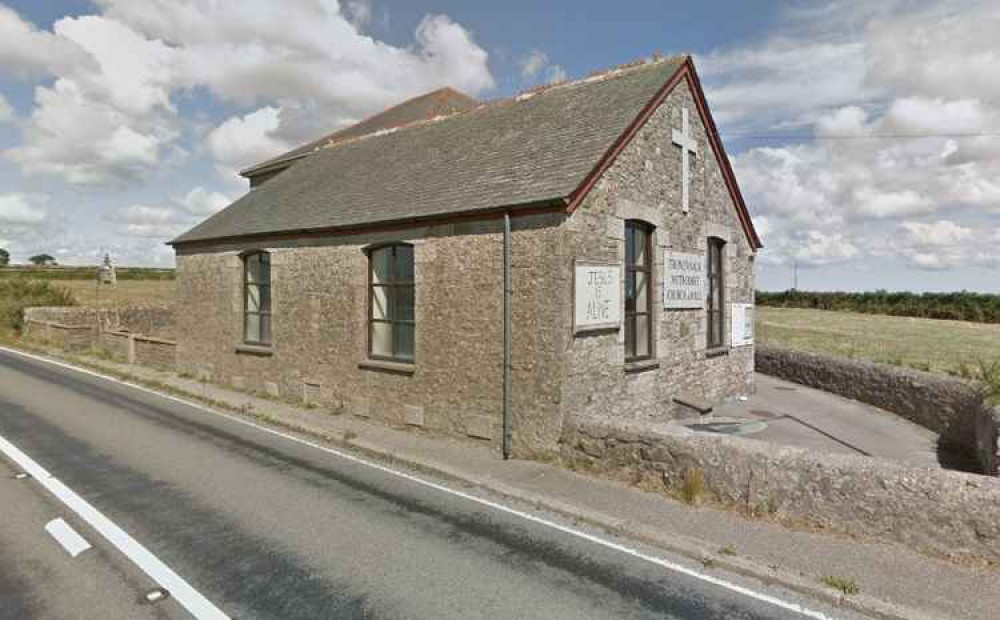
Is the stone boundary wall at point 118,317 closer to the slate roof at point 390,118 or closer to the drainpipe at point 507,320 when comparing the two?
the slate roof at point 390,118

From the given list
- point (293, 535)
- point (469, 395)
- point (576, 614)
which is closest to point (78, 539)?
point (293, 535)

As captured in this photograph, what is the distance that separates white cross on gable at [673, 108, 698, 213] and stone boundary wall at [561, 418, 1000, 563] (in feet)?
20.4

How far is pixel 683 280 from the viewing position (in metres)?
11.8

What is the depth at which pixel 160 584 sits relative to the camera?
4766 millimetres

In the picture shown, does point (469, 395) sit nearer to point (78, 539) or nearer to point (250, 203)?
point (78, 539)

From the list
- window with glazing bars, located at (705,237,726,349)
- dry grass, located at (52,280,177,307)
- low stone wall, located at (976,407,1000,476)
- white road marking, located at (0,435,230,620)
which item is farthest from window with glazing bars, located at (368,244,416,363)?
dry grass, located at (52,280,177,307)

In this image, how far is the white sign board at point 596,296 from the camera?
28.8 feet

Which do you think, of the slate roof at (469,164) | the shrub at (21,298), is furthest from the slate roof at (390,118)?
the shrub at (21,298)

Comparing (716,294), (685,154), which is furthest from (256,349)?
(716,294)

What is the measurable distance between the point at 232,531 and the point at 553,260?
5.39 metres

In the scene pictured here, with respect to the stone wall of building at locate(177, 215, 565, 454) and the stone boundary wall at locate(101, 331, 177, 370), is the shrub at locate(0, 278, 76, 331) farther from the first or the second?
the stone wall of building at locate(177, 215, 565, 454)

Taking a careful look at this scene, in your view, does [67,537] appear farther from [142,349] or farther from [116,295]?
[116,295]

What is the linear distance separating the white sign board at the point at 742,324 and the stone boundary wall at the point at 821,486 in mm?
8041

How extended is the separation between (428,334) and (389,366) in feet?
3.96
